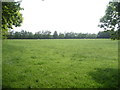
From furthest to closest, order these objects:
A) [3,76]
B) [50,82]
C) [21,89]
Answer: [3,76], [50,82], [21,89]

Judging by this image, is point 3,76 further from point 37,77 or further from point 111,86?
point 111,86

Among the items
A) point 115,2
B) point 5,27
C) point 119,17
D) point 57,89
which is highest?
point 115,2

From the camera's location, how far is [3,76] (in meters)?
11.5

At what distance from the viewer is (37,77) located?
37.7ft

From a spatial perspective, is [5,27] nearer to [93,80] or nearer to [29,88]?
[29,88]

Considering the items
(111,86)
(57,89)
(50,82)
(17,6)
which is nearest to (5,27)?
(17,6)

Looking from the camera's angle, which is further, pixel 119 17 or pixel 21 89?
pixel 119 17

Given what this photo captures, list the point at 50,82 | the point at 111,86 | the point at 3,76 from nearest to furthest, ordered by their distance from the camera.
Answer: the point at 111,86 → the point at 50,82 → the point at 3,76

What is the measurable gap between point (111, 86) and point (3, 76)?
9.06 meters

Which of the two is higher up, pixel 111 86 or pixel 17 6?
pixel 17 6

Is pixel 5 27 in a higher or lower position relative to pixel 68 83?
higher

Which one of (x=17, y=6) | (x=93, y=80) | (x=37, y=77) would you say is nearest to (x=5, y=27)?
(x=17, y=6)

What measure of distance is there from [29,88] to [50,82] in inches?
71.8

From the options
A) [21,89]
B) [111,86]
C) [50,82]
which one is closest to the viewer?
[21,89]
